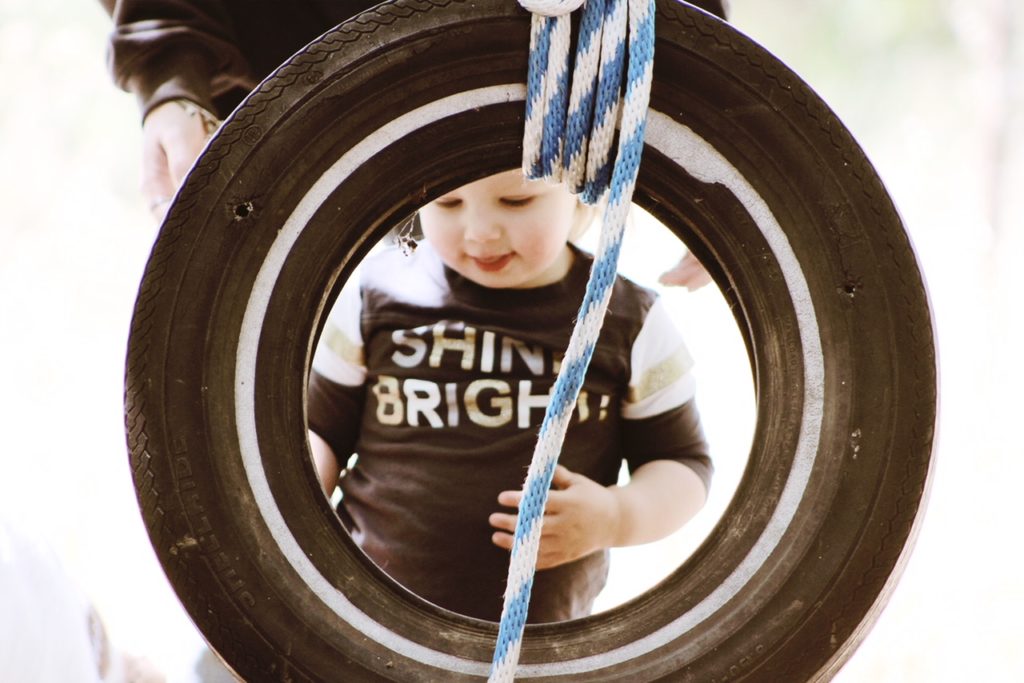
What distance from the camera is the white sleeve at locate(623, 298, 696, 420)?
74 centimetres

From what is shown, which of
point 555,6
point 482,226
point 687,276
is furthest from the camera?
point 687,276

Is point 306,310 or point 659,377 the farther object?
point 659,377

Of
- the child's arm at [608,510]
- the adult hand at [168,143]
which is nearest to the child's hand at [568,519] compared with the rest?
the child's arm at [608,510]

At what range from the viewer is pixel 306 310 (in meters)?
0.47

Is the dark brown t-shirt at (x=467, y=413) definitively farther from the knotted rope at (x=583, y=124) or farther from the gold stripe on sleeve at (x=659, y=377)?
the knotted rope at (x=583, y=124)

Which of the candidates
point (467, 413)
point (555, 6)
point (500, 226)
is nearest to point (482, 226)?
point (500, 226)

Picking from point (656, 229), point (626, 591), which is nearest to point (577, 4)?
point (656, 229)

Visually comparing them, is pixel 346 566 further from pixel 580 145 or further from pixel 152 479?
pixel 580 145

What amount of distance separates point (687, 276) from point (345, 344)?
28cm

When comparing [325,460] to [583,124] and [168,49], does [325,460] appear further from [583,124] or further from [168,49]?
[583,124]

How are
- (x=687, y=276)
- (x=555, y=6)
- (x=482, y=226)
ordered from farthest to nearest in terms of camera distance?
(x=687, y=276) < (x=482, y=226) < (x=555, y=6)

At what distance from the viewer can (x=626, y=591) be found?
1114mm

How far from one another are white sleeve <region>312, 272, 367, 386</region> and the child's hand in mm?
165

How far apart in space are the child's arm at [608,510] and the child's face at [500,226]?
16 cm
